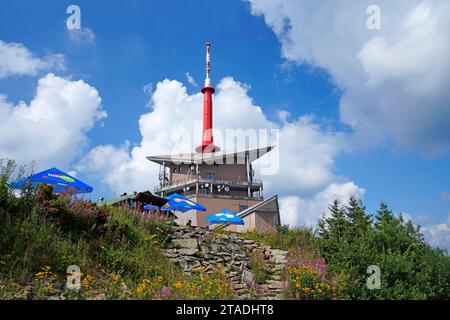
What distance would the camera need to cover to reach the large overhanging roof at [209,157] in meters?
55.6

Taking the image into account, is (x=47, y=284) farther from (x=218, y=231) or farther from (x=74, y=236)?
(x=218, y=231)

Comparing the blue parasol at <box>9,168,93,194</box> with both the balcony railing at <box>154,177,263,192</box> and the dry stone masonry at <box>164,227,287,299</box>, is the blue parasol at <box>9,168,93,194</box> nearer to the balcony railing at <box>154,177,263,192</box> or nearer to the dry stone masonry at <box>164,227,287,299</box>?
the dry stone masonry at <box>164,227,287,299</box>

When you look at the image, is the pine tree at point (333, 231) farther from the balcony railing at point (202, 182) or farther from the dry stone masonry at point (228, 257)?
the balcony railing at point (202, 182)

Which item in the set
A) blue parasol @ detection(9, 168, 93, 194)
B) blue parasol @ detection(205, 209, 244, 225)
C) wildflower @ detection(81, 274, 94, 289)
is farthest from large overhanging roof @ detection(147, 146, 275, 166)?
wildflower @ detection(81, 274, 94, 289)

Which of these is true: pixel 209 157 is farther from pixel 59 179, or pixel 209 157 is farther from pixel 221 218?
pixel 59 179

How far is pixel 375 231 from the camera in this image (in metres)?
11.9

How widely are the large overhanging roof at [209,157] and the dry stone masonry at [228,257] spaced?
40.5 m

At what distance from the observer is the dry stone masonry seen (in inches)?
385

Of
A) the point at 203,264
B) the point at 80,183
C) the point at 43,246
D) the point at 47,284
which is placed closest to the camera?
the point at 47,284

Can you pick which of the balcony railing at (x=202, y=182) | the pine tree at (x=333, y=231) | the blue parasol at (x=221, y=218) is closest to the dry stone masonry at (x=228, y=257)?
the pine tree at (x=333, y=231)

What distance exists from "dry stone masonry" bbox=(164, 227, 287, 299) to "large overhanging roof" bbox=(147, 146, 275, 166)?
40506 millimetres
